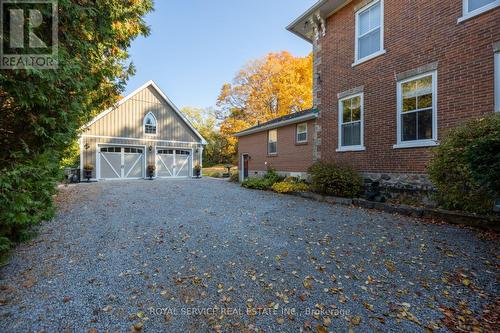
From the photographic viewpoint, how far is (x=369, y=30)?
852cm

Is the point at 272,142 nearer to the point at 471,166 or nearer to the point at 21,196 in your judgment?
the point at 471,166

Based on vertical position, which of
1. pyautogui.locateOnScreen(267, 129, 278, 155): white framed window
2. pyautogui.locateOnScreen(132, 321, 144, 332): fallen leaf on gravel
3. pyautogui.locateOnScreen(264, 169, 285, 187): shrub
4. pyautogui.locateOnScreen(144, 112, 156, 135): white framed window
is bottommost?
pyautogui.locateOnScreen(132, 321, 144, 332): fallen leaf on gravel

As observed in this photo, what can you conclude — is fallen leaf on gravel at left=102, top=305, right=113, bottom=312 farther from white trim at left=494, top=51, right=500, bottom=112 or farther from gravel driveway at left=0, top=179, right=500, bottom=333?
white trim at left=494, top=51, right=500, bottom=112

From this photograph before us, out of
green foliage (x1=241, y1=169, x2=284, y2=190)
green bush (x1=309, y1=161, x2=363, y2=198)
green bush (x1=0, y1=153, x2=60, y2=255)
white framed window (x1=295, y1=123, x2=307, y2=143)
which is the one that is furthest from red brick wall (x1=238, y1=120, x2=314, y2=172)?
green bush (x1=0, y1=153, x2=60, y2=255)

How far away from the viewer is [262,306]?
2.63 metres

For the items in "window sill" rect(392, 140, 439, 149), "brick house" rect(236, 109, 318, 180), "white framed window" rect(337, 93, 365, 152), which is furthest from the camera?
"brick house" rect(236, 109, 318, 180)

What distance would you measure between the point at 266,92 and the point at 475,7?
1893cm

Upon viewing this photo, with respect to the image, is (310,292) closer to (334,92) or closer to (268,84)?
(334,92)

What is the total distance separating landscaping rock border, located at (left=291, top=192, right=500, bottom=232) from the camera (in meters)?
4.86

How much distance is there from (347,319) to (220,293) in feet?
4.69

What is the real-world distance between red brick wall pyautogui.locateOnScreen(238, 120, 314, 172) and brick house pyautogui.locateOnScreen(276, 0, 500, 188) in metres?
0.74

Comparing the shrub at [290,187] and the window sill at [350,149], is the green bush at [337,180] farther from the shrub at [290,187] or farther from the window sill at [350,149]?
the shrub at [290,187]

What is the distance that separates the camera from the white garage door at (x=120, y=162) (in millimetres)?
16281

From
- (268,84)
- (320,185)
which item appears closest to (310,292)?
(320,185)
